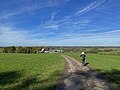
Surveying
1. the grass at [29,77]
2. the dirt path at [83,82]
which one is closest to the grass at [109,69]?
the dirt path at [83,82]

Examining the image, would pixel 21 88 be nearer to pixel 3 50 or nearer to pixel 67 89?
pixel 67 89

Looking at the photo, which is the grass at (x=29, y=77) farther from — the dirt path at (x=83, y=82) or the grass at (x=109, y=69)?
the grass at (x=109, y=69)

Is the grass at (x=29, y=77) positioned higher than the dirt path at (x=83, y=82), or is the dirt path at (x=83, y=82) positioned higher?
the dirt path at (x=83, y=82)

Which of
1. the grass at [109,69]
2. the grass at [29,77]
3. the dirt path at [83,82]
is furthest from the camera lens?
the grass at [109,69]

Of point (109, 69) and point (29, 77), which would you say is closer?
point (29, 77)

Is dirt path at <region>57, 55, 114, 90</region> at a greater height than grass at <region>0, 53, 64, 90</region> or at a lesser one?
greater

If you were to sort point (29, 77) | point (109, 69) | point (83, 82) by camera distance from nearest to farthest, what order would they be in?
point (83, 82)
point (29, 77)
point (109, 69)

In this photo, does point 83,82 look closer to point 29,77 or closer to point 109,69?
point 29,77

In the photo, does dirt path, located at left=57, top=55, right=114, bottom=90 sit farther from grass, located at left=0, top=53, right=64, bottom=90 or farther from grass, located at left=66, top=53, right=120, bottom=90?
grass, located at left=66, top=53, right=120, bottom=90

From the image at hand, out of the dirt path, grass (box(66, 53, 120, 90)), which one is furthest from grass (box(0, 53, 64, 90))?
grass (box(66, 53, 120, 90))

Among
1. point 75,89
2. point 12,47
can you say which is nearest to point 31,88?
point 75,89

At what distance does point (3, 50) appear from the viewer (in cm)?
15100

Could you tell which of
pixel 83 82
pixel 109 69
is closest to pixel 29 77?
pixel 83 82

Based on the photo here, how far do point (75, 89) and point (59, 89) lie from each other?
916mm
